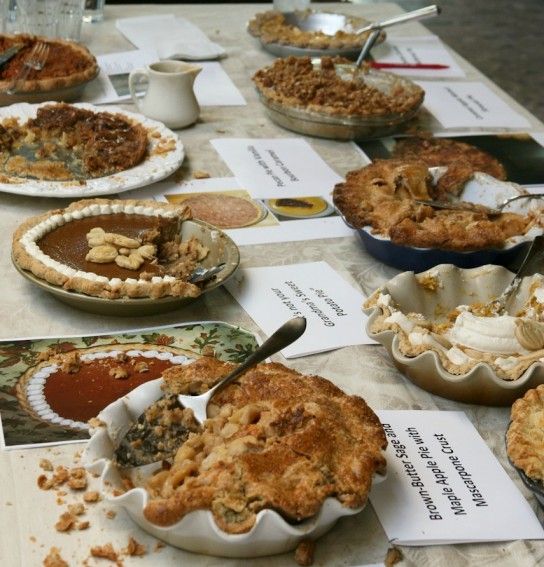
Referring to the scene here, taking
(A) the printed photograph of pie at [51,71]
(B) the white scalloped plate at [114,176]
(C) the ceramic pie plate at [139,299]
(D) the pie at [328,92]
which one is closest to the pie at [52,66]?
(A) the printed photograph of pie at [51,71]

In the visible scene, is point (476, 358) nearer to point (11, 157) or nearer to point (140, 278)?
point (140, 278)

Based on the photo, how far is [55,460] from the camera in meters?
1.06

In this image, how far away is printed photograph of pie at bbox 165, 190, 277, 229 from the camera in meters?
1.70

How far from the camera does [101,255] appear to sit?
1398 mm

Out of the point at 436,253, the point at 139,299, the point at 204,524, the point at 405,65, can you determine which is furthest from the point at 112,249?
the point at 405,65

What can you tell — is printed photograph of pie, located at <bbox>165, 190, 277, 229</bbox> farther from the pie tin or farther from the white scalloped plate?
the pie tin

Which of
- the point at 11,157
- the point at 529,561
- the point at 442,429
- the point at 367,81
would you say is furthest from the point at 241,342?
the point at 367,81

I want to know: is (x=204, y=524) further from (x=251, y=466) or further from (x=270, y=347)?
(x=270, y=347)

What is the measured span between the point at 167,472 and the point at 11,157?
99 centimetres

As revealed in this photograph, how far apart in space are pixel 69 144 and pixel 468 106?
41.9 inches

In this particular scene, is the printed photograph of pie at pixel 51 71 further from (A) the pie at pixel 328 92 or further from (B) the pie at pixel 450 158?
(B) the pie at pixel 450 158

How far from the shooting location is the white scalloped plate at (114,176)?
165 centimetres

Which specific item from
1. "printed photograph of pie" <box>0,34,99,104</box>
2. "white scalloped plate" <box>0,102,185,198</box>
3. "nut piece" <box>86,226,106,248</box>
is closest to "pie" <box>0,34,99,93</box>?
"printed photograph of pie" <box>0,34,99,104</box>

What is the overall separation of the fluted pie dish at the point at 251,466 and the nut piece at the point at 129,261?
0.33 m
